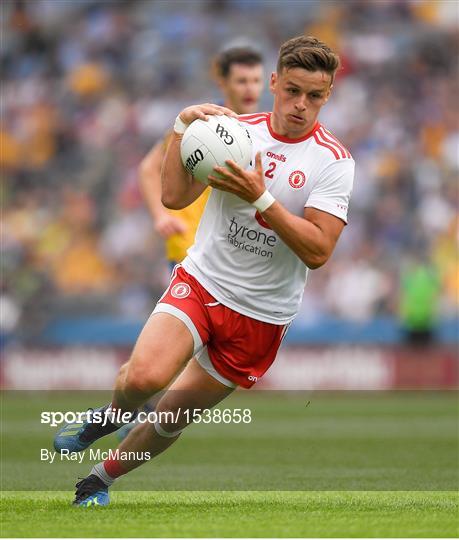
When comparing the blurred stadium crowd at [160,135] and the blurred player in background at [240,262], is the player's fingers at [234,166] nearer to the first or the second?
the blurred player in background at [240,262]

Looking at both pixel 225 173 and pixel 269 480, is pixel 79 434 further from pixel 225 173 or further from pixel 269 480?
pixel 269 480

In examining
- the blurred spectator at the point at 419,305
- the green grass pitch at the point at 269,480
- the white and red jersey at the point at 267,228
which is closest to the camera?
the green grass pitch at the point at 269,480

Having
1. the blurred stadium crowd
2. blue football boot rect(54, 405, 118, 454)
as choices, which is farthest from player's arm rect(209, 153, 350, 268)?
the blurred stadium crowd

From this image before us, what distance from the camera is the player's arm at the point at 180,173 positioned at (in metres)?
6.36

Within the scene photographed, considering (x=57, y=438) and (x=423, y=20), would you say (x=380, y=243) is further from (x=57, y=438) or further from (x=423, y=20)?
(x=57, y=438)

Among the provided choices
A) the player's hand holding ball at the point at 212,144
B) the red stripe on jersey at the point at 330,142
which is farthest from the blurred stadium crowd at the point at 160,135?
the player's hand holding ball at the point at 212,144

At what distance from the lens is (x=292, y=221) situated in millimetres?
5996

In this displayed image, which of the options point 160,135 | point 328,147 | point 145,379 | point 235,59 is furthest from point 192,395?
point 160,135

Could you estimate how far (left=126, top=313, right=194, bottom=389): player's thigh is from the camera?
20.1ft

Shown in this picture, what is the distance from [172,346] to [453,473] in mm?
3439

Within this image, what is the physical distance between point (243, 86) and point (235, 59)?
0.73 feet

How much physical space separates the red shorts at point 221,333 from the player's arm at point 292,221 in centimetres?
55

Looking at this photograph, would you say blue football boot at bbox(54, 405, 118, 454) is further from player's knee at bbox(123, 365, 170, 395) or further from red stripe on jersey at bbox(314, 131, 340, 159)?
red stripe on jersey at bbox(314, 131, 340, 159)

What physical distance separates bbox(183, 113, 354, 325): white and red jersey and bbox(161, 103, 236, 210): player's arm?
139 mm
